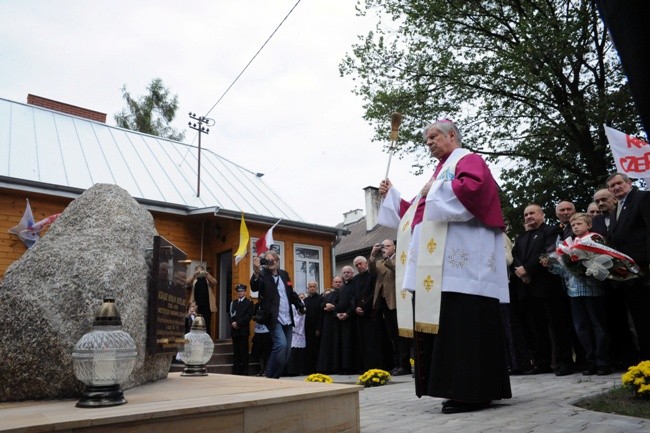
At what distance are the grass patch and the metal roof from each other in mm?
12104

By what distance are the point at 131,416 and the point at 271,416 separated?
2.67 feet

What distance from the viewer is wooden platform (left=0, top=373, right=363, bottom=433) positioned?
2.34m

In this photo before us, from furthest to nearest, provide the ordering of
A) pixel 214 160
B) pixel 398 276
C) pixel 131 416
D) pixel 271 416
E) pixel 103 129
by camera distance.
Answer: pixel 214 160 → pixel 103 129 → pixel 398 276 → pixel 271 416 → pixel 131 416

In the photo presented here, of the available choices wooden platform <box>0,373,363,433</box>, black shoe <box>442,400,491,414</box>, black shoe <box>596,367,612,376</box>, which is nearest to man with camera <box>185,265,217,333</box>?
black shoe <box>596,367,612,376</box>

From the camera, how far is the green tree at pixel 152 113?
28875 millimetres

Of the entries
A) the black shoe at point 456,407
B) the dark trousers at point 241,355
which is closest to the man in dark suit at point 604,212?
the black shoe at point 456,407

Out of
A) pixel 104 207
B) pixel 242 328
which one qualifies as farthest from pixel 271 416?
pixel 242 328

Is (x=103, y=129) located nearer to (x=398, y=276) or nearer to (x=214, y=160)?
(x=214, y=160)

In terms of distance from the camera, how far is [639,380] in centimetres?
417

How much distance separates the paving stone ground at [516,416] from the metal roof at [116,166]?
1102 cm

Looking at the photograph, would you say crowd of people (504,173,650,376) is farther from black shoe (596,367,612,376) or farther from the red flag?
the red flag

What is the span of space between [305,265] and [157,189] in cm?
535

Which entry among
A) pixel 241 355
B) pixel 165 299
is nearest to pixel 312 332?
pixel 241 355

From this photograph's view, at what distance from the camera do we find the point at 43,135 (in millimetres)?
16016
